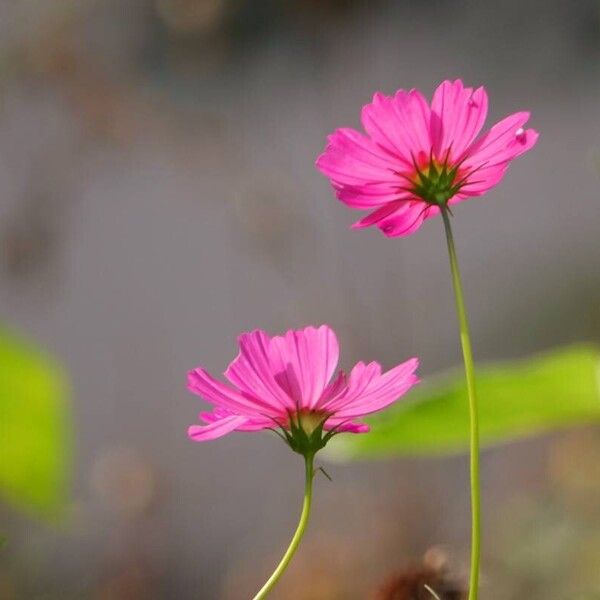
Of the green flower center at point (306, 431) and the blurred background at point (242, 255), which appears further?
the blurred background at point (242, 255)

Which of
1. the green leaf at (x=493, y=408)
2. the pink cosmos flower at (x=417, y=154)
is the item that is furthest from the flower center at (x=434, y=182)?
the green leaf at (x=493, y=408)

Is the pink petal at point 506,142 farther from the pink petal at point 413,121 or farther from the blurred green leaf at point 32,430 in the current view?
the blurred green leaf at point 32,430

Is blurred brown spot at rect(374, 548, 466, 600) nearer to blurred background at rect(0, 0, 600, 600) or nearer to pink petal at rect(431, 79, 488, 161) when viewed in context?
pink petal at rect(431, 79, 488, 161)

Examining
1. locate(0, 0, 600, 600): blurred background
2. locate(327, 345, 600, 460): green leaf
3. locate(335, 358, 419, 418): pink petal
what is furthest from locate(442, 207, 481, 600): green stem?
locate(0, 0, 600, 600): blurred background

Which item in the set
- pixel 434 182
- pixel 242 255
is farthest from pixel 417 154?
pixel 242 255

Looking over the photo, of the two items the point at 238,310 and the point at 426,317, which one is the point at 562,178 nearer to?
the point at 426,317

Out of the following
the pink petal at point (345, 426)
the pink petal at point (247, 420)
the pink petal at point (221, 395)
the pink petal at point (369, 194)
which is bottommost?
the pink petal at point (345, 426)
